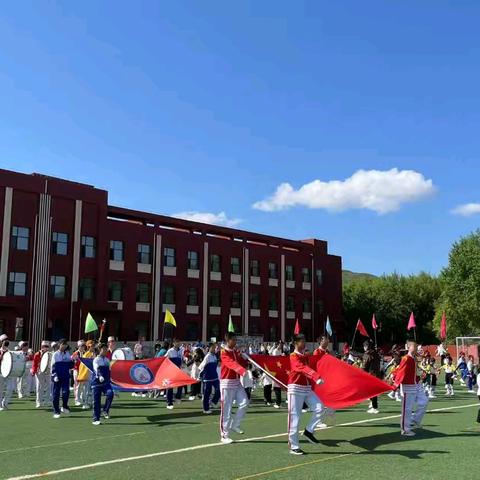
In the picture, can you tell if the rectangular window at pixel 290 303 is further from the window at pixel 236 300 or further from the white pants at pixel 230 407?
the white pants at pixel 230 407

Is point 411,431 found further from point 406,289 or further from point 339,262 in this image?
point 406,289

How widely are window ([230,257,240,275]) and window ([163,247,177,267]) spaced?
6.83 metres

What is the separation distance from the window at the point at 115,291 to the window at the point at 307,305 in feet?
74.3

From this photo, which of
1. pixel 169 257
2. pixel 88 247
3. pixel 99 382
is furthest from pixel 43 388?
pixel 169 257

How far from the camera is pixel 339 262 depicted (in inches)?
2734

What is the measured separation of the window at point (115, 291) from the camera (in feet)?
158

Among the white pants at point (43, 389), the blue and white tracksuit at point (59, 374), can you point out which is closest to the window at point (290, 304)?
the white pants at point (43, 389)

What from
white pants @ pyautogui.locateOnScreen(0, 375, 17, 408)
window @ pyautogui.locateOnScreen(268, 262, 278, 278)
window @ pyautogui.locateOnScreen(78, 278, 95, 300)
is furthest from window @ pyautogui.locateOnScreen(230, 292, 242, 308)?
white pants @ pyautogui.locateOnScreen(0, 375, 17, 408)

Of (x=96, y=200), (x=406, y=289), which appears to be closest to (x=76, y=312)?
(x=96, y=200)

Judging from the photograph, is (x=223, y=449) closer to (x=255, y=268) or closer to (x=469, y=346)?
(x=469, y=346)

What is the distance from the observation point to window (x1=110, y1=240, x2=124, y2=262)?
48.8 meters

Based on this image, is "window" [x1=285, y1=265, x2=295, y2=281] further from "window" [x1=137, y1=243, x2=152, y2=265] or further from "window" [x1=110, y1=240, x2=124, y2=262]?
"window" [x1=110, y1=240, x2=124, y2=262]

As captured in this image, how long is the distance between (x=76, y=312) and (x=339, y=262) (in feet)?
114

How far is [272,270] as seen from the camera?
61.9 meters
